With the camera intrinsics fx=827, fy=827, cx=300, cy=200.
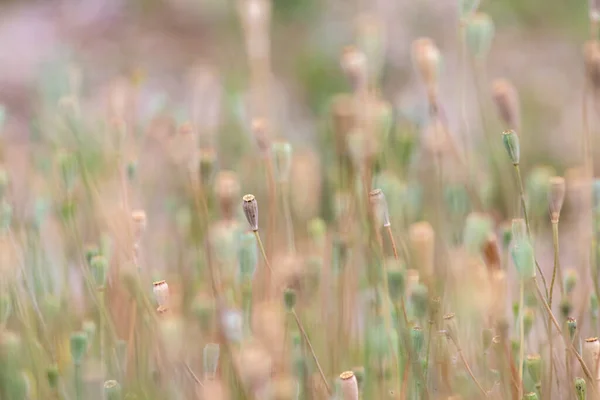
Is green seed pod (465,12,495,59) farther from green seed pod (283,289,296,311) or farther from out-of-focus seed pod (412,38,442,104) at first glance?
green seed pod (283,289,296,311)

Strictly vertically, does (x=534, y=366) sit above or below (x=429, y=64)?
below

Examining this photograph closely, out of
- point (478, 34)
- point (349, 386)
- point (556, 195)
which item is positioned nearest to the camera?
point (349, 386)

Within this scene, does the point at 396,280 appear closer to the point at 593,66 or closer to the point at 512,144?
the point at 512,144

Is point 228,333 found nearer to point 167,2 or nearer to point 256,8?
point 256,8

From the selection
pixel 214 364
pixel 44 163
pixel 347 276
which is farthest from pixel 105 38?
pixel 214 364

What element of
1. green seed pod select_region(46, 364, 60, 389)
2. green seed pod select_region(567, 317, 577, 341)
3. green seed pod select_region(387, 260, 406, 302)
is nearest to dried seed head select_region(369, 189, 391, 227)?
green seed pod select_region(387, 260, 406, 302)

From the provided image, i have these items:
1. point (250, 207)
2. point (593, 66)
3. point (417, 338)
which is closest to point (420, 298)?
point (417, 338)

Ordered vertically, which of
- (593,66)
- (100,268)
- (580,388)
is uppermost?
(593,66)

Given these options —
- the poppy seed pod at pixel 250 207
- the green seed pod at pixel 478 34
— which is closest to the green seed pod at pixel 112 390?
the poppy seed pod at pixel 250 207

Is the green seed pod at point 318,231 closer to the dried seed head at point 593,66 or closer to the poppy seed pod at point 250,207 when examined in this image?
the poppy seed pod at point 250,207

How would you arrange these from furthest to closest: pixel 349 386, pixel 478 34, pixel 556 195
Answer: pixel 478 34 < pixel 556 195 < pixel 349 386
